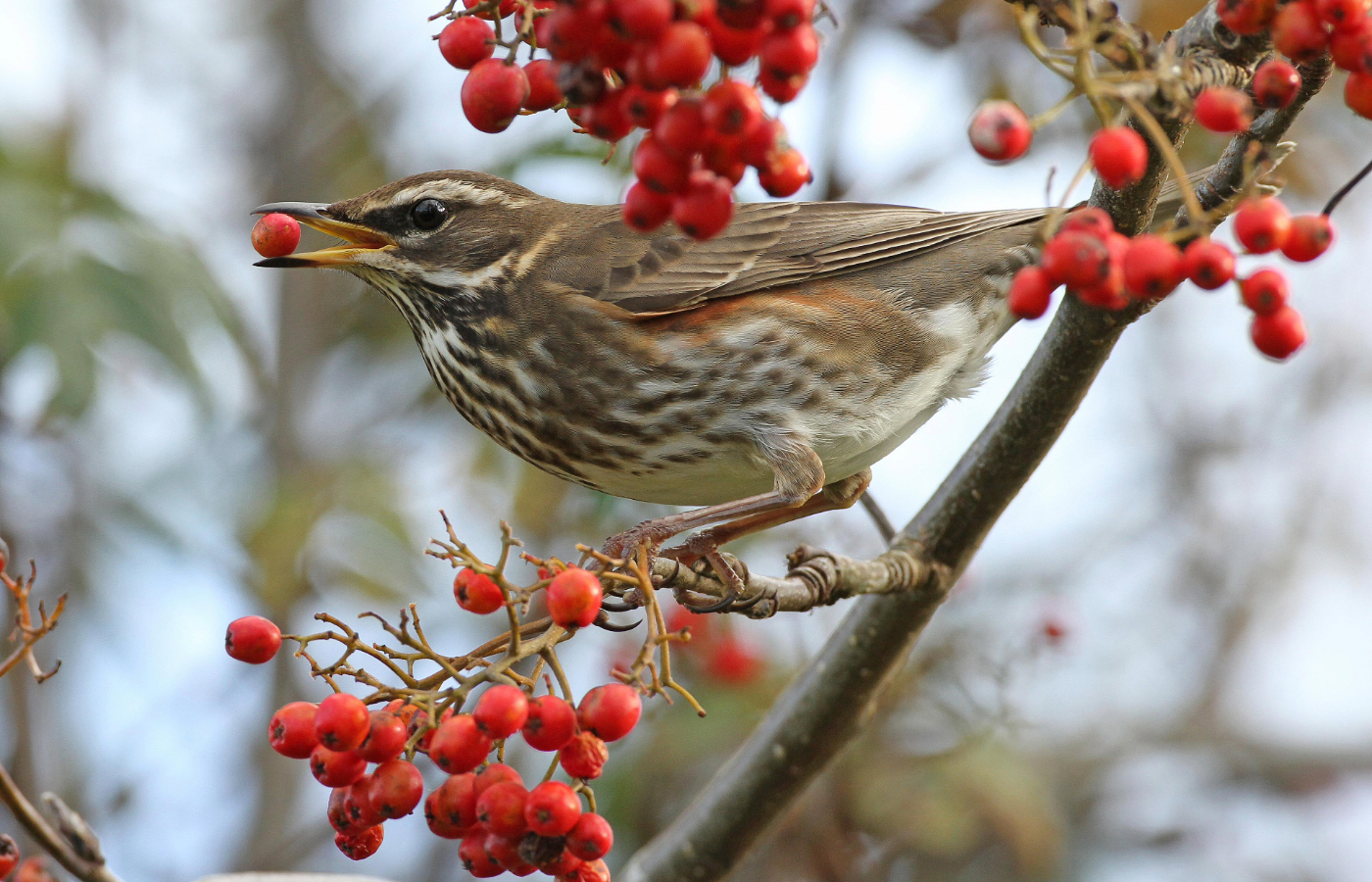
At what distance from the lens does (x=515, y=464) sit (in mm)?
5230

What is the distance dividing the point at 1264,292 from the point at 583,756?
132 cm

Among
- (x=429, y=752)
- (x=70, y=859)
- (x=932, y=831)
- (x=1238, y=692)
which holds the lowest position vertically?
(x=1238, y=692)

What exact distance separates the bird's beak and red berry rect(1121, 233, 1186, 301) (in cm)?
208

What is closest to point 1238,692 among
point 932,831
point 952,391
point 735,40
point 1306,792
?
point 1306,792

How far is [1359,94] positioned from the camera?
6.76 feet

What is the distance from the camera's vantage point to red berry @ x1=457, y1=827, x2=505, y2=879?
232 cm

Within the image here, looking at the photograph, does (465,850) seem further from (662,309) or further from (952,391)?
(952,391)

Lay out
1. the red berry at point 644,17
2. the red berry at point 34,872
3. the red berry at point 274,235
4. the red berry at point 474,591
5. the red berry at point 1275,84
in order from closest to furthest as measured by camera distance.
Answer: the red berry at point 644,17 → the red berry at point 1275,84 → the red berry at point 474,591 → the red berry at point 34,872 → the red berry at point 274,235

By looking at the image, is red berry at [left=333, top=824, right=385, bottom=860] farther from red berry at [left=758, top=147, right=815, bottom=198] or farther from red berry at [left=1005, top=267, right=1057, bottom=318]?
red berry at [left=1005, top=267, right=1057, bottom=318]

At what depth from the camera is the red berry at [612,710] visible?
2188 millimetres

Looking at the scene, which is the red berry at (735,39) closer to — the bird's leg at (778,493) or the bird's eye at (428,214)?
the bird's leg at (778,493)

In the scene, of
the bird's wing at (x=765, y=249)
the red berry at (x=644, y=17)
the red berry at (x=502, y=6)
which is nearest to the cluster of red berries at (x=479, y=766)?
the red berry at (x=644, y=17)

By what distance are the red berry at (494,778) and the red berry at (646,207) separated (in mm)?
979

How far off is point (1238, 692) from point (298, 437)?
4792mm
